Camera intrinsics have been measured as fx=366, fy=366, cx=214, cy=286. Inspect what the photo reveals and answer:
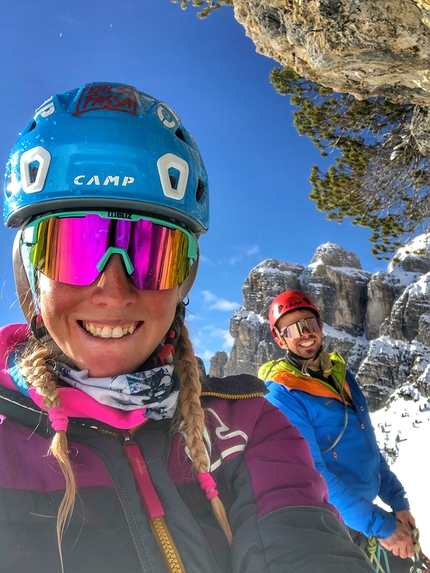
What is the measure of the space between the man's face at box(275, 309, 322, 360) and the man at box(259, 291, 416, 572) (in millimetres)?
12

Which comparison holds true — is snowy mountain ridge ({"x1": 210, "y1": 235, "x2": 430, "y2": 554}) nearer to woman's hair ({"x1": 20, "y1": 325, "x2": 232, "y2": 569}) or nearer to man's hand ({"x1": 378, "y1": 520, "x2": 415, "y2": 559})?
man's hand ({"x1": 378, "y1": 520, "x2": 415, "y2": 559})

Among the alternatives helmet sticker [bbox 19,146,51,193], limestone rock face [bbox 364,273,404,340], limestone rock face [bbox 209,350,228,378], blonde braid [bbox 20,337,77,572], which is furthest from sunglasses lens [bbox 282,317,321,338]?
limestone rock face [bbox 209,350,228,378]

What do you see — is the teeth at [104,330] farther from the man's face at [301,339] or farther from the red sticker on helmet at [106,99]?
the man's face at [301,339]

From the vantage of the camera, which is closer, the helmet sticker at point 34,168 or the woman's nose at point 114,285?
the woman's nose at point 114,285

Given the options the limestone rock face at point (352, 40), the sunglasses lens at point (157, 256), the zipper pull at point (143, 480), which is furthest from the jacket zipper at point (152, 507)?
the limestone rock face at point (352, 40)

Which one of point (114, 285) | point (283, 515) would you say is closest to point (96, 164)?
point (114, 285)

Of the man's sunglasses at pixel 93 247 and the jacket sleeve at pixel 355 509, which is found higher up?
the man's sunglasses at pixel 93 247

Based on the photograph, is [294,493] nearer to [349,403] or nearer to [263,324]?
[349,403]

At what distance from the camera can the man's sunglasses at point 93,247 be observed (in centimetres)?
148

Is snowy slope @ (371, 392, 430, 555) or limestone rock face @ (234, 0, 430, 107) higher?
limestone rock face @ (234, 0, 430, 107)

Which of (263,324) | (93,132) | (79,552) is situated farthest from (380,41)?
(263,324)

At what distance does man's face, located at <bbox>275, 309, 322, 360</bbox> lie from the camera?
14.5 feet

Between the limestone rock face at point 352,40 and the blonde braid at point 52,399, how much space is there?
525 cm

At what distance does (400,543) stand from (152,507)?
3214 mm
